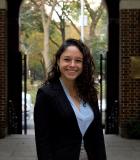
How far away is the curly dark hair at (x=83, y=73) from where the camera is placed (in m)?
2.95

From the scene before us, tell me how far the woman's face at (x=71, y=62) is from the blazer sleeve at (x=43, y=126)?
188mm

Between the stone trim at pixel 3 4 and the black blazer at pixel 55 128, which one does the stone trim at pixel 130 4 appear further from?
the black blazer at pixel 55 128

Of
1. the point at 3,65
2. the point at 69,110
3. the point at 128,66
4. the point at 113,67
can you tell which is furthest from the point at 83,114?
the point at 113,67

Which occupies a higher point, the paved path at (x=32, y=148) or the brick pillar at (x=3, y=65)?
the brick pillar at (x=3, y=65)

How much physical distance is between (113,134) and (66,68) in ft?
35.2

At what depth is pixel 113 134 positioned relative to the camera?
44.3 feet

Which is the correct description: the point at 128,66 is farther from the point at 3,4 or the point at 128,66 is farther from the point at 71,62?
the point at 71,62

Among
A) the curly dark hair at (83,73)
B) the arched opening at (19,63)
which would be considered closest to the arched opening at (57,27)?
the arched opening at (19,63)

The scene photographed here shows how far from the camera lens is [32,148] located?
10883 millimetres

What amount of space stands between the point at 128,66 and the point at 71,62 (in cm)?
1027

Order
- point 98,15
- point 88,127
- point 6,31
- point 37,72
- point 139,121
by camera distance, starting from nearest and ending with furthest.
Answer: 1. point 88,127
2. point 139,121
3. point 6,31
4. point 98,15
5. point 37,72

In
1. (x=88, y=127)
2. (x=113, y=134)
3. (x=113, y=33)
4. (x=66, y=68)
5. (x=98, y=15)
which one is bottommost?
(x=113, y=134)

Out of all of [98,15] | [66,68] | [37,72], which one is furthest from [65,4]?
[66,68]

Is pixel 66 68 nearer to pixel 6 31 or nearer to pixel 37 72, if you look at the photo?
pixel 6 31
